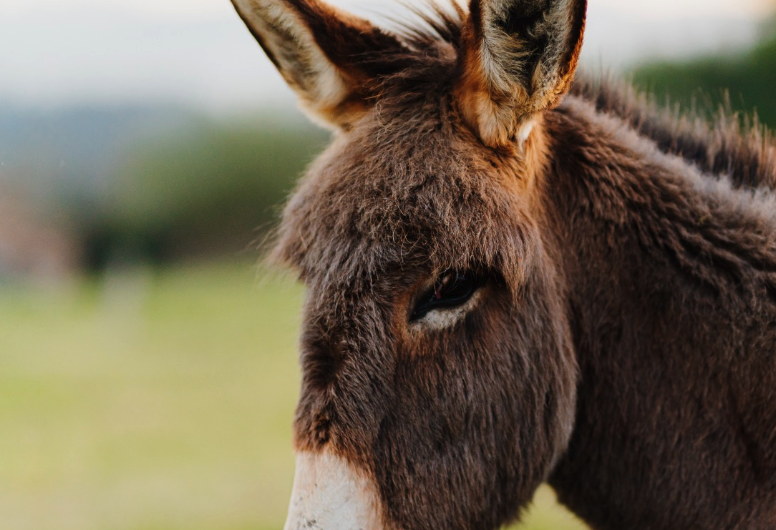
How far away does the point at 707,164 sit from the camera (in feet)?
9.30

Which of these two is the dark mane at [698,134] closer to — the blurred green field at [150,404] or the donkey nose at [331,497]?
the blurred green field at [150,404]

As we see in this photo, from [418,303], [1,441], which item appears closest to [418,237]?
[418,303]

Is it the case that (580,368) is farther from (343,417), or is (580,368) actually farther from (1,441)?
(1,441)

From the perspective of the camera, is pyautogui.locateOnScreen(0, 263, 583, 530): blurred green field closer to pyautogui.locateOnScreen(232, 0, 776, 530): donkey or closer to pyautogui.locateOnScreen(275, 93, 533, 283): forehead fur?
pyautogui.locateOnScreen(275, 93, 533, 283): forehead fur

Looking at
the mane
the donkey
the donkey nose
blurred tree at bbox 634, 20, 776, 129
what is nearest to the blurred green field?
the donkey

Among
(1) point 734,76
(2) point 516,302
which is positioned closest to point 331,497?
(2) point 516,302

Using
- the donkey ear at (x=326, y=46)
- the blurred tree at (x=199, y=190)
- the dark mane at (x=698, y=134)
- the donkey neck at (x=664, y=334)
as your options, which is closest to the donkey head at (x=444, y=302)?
the donkey neck at (x=664, y=334)

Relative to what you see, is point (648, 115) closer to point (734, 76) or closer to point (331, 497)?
point (331, 497)

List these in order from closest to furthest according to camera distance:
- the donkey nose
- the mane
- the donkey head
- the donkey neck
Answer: the donkey nose < the donkey head < the donkey neck < the mane

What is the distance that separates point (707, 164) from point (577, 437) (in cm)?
121

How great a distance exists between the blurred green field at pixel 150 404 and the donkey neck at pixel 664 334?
103 cm

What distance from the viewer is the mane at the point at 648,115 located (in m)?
2.71

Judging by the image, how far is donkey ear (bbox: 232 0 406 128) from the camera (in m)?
2.75

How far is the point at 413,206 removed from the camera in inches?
93.9
